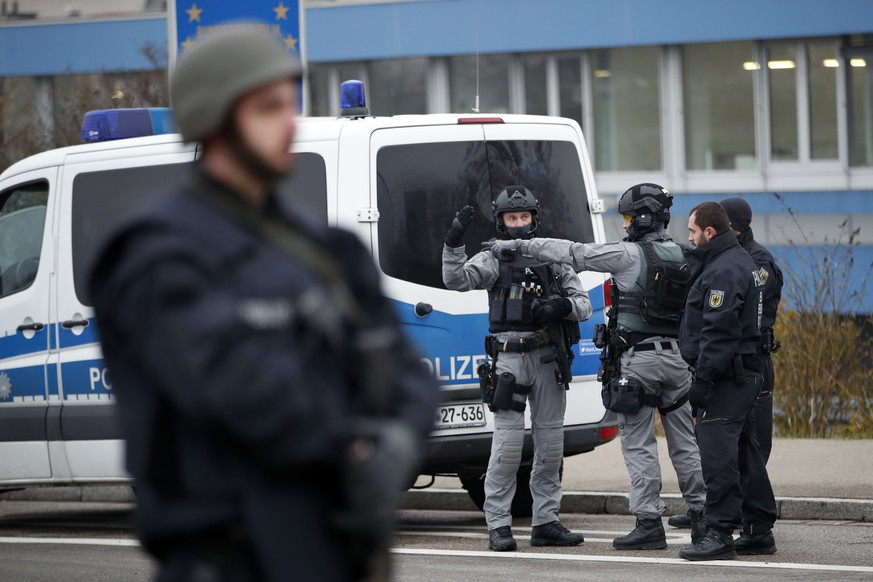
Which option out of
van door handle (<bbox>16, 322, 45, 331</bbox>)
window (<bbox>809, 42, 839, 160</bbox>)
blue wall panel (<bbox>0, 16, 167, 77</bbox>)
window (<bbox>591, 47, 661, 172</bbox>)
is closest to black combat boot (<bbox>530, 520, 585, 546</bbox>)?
van door handle (<bbox>16, 322, 45, 331</bbox>)

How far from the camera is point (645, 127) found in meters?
23.2

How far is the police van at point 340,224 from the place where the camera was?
816 centimetres

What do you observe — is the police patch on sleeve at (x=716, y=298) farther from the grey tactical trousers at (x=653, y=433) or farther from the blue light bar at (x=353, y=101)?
the blue light bar at (x=353, y=101)

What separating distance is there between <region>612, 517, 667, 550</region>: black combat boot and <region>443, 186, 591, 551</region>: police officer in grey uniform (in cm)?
30

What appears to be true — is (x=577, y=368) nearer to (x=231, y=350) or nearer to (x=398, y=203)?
(x=398, y=203)

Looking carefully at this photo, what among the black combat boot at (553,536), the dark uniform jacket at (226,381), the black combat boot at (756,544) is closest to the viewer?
the dark uniform jacket at (226,381)

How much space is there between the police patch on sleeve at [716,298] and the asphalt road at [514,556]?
135 cm

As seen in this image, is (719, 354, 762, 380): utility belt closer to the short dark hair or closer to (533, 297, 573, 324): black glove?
the short dark hair

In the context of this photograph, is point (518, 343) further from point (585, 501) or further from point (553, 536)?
point (585, 501)

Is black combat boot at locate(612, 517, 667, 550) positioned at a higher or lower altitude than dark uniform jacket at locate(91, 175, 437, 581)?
lower

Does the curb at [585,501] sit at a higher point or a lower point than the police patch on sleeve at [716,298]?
lower

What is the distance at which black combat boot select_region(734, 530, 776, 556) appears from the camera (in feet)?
25.6

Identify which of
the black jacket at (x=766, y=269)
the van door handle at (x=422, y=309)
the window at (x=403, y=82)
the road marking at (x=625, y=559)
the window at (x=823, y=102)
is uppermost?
the window at (x=403, y=82)

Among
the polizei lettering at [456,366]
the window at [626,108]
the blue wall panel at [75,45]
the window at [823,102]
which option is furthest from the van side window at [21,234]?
the blue wall panel at [75,45]
